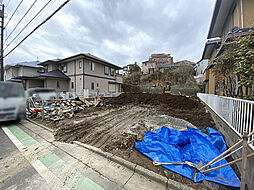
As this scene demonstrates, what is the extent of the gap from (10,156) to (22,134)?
1.52m

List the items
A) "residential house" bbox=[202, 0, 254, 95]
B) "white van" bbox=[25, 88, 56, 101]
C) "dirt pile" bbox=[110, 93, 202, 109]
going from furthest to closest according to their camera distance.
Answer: "white van" bbox=[25, 88, 56, 101]
"dirt pile" bbox=[110, 93, 202, 109]
"residential house" bbox=[202, 0, 254, 95]

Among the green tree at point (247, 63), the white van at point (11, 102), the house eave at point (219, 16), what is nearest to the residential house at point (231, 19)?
the house eave at point (219, 16)

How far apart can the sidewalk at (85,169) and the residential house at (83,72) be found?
10925mm

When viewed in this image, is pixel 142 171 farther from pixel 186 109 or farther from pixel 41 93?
pixel 41 93

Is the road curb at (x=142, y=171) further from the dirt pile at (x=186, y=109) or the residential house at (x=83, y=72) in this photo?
the residential house at (x=83, y=72)

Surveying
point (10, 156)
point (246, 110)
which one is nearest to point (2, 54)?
point (10, 156)

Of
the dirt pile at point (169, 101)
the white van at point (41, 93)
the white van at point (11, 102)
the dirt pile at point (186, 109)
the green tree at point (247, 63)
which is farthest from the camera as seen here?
the white van at point (41, 93)

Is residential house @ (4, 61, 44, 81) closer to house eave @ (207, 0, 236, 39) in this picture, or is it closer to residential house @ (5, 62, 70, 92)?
residential house @ (5, 62, 70, 92)

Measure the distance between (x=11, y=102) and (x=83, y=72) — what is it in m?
9.65

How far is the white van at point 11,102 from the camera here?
3928 mm

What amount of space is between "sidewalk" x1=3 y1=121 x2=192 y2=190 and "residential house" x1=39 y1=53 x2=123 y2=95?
35.8 ft

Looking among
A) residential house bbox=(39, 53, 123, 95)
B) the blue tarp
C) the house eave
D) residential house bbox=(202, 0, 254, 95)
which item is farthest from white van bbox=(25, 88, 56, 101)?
the house eave

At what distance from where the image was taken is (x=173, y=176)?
1.74 meters

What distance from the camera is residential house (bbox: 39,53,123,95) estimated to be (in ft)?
43.3
